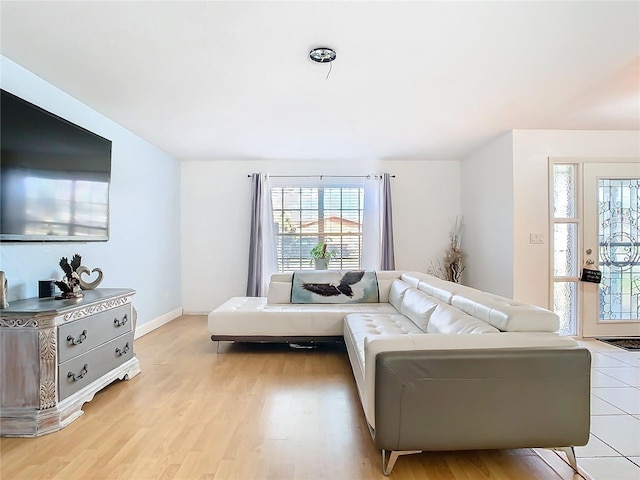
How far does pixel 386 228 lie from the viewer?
5848mm

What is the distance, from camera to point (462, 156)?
5762 mm

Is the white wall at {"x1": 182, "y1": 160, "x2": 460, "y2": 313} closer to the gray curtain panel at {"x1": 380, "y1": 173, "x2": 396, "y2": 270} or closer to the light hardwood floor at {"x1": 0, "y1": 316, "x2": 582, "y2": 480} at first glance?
the gray curtain panel at {"x1": 380, "y1": 173, "x2": 396, "y2": 270}

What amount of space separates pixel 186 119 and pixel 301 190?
2.44 m

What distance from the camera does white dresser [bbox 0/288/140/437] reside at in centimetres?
223

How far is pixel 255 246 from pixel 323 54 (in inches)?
144

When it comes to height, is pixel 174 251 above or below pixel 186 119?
below

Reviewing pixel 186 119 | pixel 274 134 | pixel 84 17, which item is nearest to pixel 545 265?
pixel 274 134

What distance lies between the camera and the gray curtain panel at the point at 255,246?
5746 millimetres

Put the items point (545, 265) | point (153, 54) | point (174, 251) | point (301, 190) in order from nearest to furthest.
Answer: point (153, 54) < point (545, 265) < point (174, 251) < point (301, 190)

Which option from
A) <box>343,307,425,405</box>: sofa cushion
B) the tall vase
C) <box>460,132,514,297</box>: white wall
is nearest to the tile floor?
<box>343,307,425,405</box>: sofa cushion

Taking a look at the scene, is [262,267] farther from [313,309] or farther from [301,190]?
[313,309]

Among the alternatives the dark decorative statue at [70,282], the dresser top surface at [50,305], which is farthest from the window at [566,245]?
the dark decorative statue at [70,282]

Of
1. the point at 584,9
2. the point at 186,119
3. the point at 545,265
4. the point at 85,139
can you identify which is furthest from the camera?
the point at 545,265

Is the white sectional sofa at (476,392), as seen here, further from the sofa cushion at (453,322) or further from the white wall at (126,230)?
the white wall at (126,230)
